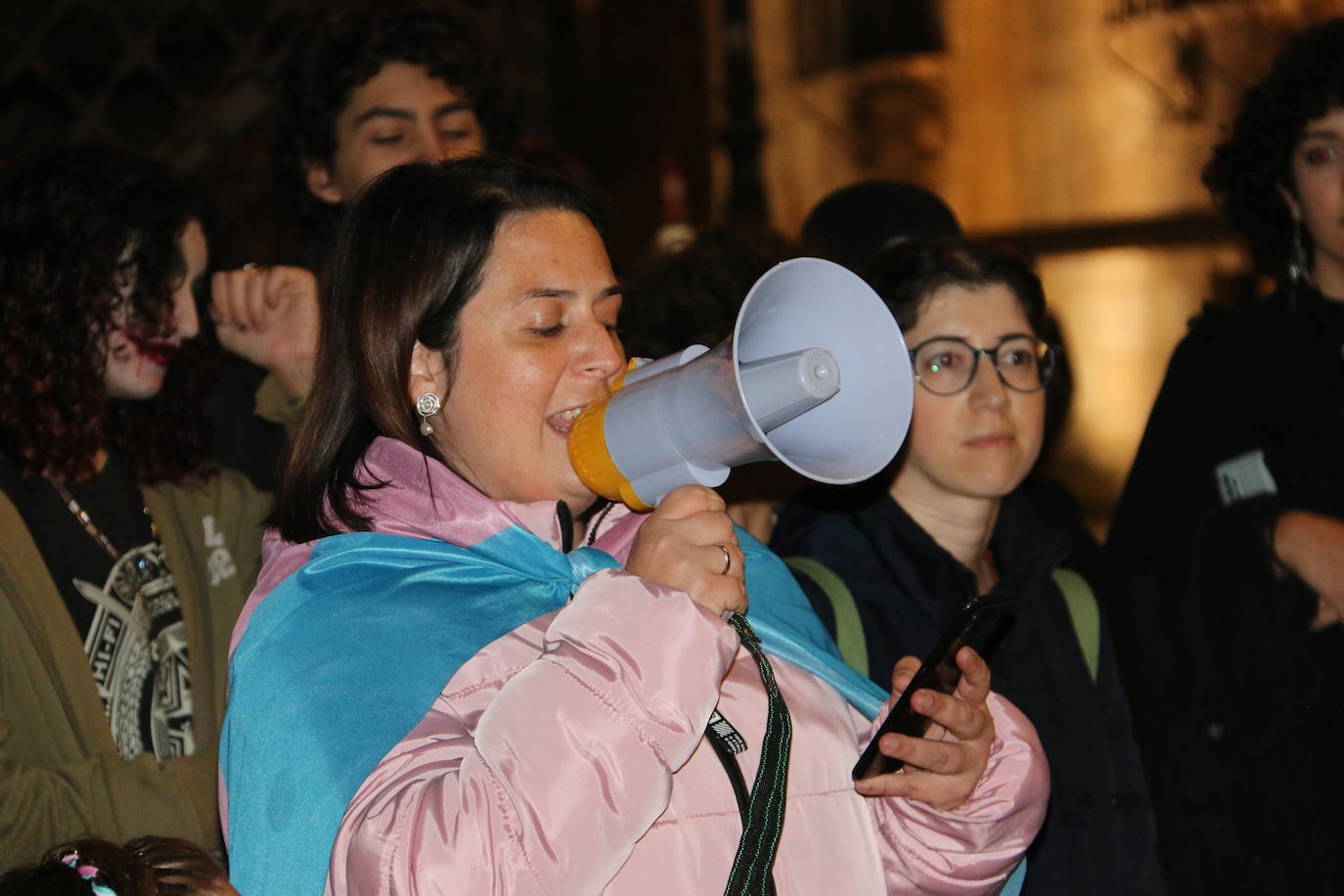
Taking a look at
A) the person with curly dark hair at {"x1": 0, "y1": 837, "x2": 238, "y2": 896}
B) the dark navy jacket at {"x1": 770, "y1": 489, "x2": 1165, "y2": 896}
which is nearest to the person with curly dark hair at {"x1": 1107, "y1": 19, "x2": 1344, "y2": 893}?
the dark navy jacket at {"x1": 770, "y1": 489, "x2": 1165, "y2": 896}

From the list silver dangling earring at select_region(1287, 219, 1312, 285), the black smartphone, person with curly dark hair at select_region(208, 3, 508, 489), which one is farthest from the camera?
person with curly dark hair at select_region(208, 3, 508, 489)

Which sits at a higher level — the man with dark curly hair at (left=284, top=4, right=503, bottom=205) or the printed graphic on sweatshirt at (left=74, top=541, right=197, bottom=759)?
the man with dark curly hair at (left=284, top=4, right=503, bottom=205)

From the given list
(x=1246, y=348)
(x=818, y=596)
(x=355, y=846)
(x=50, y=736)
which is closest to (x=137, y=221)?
(x=50, y=736)

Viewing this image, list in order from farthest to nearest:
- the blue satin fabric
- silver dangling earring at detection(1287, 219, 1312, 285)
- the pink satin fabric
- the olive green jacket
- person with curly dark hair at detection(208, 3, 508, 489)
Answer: person with curly dark hair at detection(208, 3, 508, 489)
silver dangling earring at detection(1287, 219, 1312, 285)
the olive green jacket
the blue satin fabric
the pink satin fabric

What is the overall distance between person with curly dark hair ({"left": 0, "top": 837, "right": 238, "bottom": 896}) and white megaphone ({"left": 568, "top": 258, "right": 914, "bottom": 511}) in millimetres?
683

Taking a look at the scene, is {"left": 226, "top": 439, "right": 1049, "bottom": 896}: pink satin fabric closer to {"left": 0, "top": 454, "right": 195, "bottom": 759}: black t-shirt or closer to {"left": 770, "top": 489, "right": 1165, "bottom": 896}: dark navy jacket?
{"left": 770, "top": 489, "right": 1165, "bottom": 896}: dark navy jacket

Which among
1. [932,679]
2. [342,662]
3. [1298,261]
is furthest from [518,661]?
[1298,261]

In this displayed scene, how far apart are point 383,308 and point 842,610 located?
946mm

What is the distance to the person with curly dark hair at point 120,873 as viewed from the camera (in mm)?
1650

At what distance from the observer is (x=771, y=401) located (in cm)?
164

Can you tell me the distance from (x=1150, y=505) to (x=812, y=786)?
1.34 m

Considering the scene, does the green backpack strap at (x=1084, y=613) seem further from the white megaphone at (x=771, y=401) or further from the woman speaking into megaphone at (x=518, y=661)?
the white megaphone at (x=771, y=401)

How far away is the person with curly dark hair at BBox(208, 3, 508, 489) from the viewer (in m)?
3.36

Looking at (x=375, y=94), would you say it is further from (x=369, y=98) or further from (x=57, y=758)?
(x=57, y=758)
